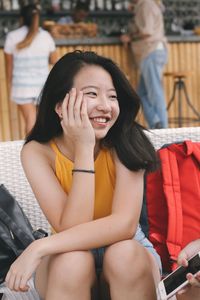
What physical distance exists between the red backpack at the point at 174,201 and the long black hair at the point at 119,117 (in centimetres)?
22

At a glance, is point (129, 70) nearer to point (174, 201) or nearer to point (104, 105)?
point (174, 201)

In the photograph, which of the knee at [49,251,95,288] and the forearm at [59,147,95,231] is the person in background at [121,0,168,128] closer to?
the forearm at [59,147,95,231]

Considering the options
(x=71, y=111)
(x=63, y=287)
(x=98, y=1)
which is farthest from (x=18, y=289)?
(x=98, y=1)

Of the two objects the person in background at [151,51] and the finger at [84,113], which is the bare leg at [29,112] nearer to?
the person in background at [151,51]

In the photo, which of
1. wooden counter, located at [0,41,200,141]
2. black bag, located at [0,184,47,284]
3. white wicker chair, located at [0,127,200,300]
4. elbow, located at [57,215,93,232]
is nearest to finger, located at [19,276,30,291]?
elbow, located at [57,215,93,232]

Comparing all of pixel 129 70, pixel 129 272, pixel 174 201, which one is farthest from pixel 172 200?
pixel 129 70

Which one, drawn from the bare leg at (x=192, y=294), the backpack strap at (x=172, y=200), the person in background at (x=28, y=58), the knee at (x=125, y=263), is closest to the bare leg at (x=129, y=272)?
the knee at (x=125, y=263)

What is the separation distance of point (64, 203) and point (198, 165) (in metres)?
0.58

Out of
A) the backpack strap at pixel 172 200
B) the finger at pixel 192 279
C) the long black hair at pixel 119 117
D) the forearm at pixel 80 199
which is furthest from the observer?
the backpack strap at pixel 172 200

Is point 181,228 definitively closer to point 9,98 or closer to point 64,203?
point 64,203

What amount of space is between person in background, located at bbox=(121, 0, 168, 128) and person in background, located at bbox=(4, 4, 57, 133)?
3.50 ft

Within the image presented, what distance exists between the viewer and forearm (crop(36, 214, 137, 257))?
161 centimetres

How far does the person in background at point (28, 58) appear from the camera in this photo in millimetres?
4789

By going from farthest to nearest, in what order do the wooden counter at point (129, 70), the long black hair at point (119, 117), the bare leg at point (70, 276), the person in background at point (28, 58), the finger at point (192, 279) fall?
the wooden counter at point (129, 70), the person in background at point (28, 58), the long black hair at point (119, 117), the bare leg at point (70, 276), the finger at point (192, 279)
